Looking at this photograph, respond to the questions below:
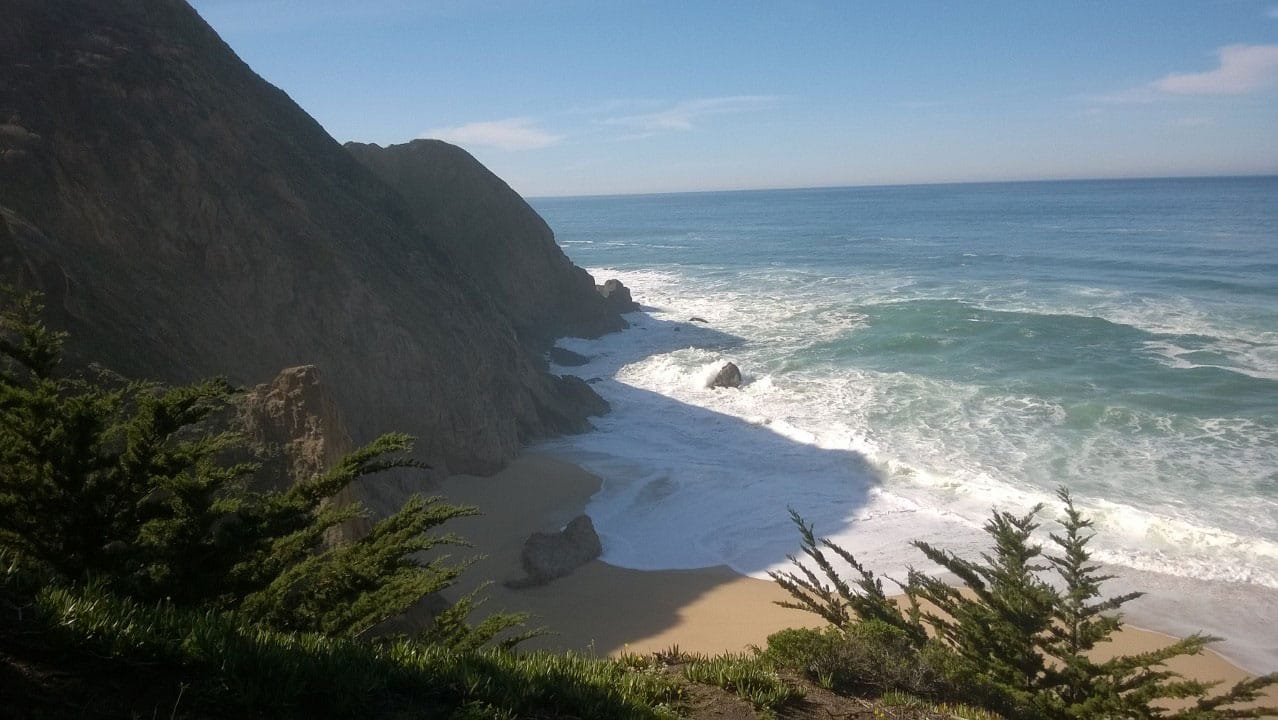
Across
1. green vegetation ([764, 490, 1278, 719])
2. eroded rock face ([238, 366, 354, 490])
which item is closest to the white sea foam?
eroded rock face ([238, 366, 354, 490])

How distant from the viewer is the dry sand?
1170 centimetres

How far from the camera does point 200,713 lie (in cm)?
401

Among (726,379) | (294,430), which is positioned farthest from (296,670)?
(726,379)

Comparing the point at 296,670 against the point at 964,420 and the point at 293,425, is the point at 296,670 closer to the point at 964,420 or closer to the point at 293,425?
the point at 293,425

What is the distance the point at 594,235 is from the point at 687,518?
255 ft

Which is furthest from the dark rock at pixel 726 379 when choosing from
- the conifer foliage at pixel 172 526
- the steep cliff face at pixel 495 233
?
the conifer foliage at pixel 172 526

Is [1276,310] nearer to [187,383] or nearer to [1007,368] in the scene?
[1007,368]

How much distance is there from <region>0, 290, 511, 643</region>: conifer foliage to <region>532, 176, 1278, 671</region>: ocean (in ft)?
27.2

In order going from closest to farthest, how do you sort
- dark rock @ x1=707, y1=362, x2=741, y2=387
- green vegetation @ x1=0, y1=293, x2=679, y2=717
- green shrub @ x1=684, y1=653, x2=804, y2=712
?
green vegetation @ x1=0, y1=293, x2=679, y2=717 → green shrub @ x1=684, y1=653, x2=804, y2=712 → dark rock @ x1=707, y1=362, x2=741, y2=387

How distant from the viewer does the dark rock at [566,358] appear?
1211 inches

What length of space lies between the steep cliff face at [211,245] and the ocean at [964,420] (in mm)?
3487

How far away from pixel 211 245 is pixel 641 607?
11697 mm

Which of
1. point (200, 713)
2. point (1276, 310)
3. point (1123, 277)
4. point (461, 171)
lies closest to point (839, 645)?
point (200, 713)

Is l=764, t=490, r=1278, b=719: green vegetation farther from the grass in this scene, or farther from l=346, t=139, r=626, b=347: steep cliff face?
l=346, t=139, r=626, b=347: steep cliff face
